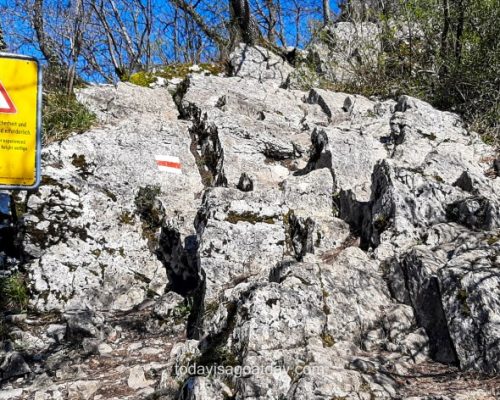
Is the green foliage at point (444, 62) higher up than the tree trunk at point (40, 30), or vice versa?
the tree trunk at point (40, 30)

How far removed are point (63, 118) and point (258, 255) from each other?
3893 mm

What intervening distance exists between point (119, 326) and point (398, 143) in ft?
14.9

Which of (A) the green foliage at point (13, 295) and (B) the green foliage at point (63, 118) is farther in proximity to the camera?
(B) the green foliage at point (63, 118)

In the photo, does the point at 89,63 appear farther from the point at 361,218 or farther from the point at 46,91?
the point at 361,218

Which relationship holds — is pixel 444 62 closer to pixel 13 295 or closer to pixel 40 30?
pixel 13 295

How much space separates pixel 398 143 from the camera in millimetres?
6996

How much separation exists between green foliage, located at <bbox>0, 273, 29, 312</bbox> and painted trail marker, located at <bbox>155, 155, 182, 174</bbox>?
8.38 feet

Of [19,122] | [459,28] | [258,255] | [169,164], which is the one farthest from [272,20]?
[19,122]

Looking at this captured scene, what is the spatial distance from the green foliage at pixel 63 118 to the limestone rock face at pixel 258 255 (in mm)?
268

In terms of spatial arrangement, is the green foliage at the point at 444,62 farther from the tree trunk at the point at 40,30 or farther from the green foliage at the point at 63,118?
the tree trunk at the point at 40,30

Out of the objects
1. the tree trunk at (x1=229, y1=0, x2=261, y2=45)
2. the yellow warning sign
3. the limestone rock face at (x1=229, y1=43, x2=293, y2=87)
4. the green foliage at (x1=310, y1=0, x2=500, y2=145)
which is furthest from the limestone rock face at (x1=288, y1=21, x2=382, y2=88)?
the yellow warning sign

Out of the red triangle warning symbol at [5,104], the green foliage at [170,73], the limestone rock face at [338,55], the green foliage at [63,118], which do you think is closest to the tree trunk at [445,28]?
the limestone rock face at [338,55]

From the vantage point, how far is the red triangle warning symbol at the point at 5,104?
3820 millimetres

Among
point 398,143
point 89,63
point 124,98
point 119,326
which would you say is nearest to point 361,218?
point 398,143
